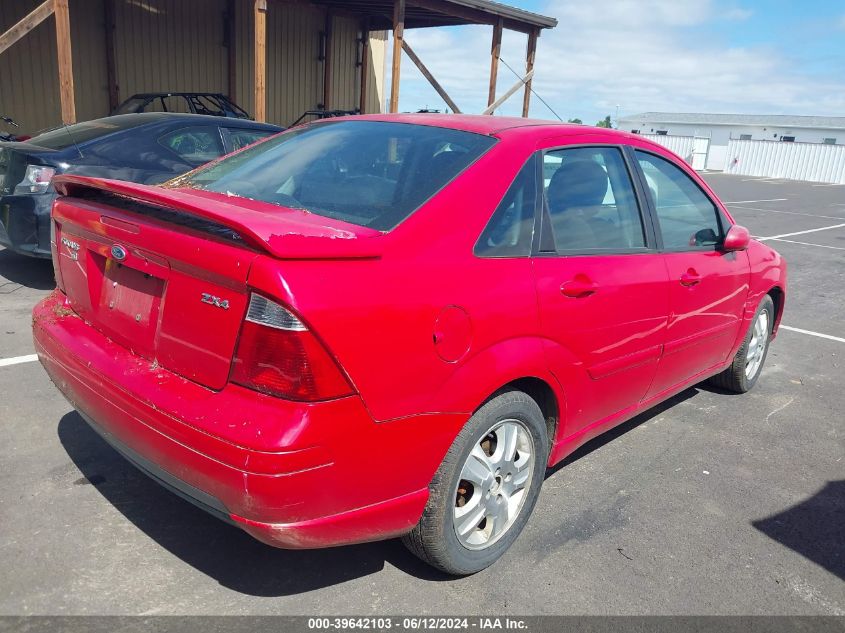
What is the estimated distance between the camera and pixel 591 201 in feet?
10.3

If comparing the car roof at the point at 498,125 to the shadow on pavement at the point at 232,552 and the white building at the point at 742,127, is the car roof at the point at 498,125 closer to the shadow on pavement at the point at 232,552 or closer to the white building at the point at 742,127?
the shadow on pavement at the point at 232,552

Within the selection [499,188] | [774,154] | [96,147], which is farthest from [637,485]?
[774,154]

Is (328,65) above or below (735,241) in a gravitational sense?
above

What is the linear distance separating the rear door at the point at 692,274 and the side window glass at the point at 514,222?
3.15 ft

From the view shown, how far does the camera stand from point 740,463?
3.83 meters

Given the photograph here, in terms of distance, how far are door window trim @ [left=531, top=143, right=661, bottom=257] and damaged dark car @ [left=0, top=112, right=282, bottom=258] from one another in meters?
4.46

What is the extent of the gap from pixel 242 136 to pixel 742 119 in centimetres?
6714

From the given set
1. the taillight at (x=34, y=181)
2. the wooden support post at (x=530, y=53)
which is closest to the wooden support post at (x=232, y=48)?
the wooden support post at (x=530, y=53)

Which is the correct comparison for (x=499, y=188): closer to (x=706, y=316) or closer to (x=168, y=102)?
(x=706, y=316)

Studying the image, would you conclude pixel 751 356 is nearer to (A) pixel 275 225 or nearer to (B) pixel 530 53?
(A) pixel 275 225

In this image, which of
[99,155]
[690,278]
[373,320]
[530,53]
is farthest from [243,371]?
[530,53]

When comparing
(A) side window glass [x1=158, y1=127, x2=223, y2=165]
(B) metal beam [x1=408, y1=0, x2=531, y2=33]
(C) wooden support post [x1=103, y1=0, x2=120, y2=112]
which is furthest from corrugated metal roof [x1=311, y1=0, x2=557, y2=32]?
(A) side window glass [x1=158, y1=127, x2=223, y2=165]

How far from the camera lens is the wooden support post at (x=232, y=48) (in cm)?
1645

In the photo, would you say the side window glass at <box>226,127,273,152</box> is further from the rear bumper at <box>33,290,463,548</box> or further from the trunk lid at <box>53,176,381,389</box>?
the rear bumper at <box>33,290,463,548</box>
